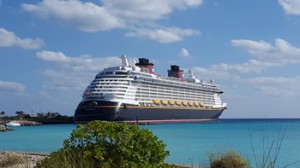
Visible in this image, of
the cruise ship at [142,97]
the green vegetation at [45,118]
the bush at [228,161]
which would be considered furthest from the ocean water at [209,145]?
the green vegetation at [45,118]

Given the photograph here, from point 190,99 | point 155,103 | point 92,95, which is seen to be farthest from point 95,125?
point 190,99

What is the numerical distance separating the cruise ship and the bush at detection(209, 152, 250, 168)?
1913 inches

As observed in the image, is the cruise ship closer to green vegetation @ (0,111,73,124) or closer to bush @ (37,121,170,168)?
green vegetation @ (0,111,73,124)

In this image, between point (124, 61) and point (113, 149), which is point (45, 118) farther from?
point (113, 149)

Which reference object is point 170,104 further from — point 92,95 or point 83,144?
point 83,144

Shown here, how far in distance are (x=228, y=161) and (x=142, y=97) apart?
5726cm

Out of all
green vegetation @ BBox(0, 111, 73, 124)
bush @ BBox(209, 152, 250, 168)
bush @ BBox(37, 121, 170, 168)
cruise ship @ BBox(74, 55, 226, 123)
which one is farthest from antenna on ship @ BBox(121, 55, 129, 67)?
bush @ BBox(37, 121, 170, 168)

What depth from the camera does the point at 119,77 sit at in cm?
6638

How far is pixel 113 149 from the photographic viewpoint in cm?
661

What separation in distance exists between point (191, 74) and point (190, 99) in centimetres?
1087

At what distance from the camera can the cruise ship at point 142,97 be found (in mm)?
61094

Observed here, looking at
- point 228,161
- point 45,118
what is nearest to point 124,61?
point 45,118

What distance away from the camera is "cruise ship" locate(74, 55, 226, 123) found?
2405 inches

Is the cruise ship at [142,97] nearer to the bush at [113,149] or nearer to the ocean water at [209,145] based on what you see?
the ocean water at [209,145]
